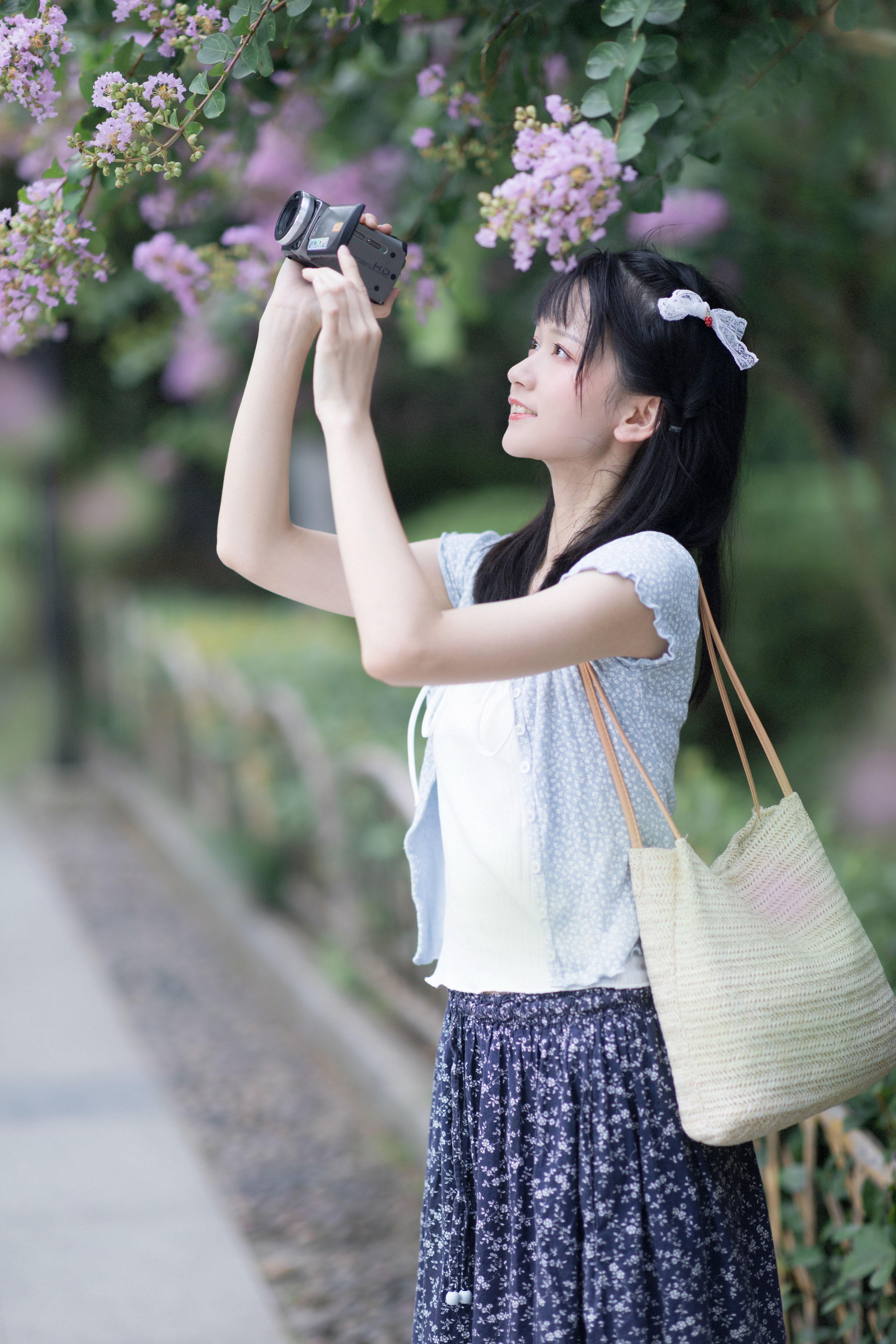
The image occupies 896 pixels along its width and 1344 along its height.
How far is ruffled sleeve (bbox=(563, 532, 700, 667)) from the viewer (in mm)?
1224

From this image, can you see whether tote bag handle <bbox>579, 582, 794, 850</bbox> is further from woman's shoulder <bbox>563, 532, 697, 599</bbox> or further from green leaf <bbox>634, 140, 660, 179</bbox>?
green leaf <bbox>634, 140, 660, 179</bbox>

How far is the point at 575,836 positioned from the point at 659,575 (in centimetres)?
28

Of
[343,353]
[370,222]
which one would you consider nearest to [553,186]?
[370,222]

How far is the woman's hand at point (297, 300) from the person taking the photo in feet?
4.38

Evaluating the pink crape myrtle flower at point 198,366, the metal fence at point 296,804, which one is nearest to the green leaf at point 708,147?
the metal fence at point 296,804

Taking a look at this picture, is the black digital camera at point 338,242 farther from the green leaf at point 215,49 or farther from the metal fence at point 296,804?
the metal fence at point 296,804

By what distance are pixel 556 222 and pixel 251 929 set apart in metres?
3.55

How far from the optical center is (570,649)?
1.20 meters

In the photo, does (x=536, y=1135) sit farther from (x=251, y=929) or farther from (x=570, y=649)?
(x=251, y=929)

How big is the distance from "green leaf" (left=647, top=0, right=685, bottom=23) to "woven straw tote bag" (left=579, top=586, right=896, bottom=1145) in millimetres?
693

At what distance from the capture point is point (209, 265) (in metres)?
1.86

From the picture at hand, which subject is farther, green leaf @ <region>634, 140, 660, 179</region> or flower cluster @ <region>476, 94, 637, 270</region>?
green leaf @ <region>634, 140, 660, 179</region>

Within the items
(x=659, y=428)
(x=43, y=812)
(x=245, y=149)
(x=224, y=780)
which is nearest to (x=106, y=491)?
(x=43, y=812)

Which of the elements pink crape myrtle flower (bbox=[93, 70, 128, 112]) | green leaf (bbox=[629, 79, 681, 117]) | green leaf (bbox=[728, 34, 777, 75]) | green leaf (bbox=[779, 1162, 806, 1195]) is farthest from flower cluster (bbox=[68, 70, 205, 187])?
green leaf (bbox=[779, 1162, 806, 1195])
